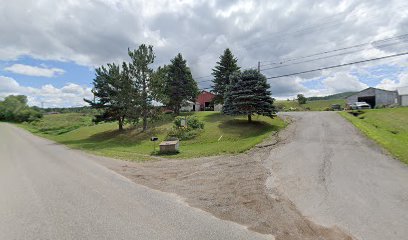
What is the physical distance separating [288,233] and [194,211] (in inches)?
89.6

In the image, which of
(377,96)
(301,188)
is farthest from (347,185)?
(377,96)

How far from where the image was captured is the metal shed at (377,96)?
186 feet

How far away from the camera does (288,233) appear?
554cm

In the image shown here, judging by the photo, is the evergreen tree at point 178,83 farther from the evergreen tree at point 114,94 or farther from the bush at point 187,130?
the bush at point 187,130

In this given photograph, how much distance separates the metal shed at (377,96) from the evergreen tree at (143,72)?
44871mm

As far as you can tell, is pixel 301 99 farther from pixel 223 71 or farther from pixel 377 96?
pixel 223 71

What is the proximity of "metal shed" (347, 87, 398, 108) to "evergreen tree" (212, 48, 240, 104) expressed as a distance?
31978mm

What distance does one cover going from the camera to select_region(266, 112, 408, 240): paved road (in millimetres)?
6066

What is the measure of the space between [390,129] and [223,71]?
21912mm

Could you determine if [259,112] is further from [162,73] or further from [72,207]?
[72,207]

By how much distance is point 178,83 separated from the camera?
43.4 metres

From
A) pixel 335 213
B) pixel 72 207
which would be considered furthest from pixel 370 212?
pixel 72 207

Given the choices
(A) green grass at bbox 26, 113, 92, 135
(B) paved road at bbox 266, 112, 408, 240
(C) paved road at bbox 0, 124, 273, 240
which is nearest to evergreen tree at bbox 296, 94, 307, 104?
(A) green grass at bbox 26, 113, 92, 135

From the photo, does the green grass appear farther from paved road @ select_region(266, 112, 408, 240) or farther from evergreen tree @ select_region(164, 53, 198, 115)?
paved road @ select_region(266, 112, 408, 240)
